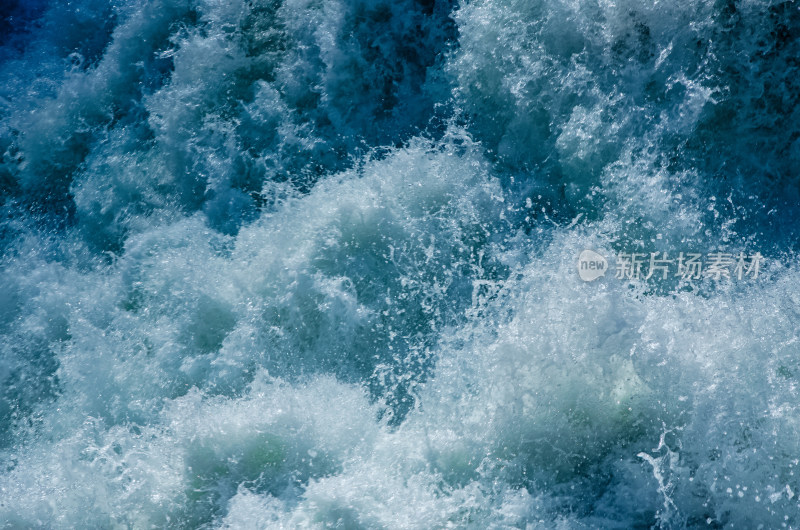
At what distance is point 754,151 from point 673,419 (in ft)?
5.37

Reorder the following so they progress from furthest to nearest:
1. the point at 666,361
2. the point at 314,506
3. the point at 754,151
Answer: the point at 754,151, the point at 666,361, the point at 314,506

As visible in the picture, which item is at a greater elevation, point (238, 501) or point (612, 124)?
point (612, 124)

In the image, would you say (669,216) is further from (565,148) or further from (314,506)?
(314,506)

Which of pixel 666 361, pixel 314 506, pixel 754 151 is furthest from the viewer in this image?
pixel 754 151

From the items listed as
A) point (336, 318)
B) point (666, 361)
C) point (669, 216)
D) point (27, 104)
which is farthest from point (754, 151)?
point (27, 104)

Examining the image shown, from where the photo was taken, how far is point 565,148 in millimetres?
3637

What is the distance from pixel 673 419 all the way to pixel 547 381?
2.32ft

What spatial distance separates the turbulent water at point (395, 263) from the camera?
3266mm

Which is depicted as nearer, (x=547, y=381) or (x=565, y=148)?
(x=547, y=381)

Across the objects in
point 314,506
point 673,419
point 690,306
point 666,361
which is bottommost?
point 314,506

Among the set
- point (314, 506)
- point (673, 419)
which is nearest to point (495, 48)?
point (673, 419)

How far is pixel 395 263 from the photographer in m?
3.53

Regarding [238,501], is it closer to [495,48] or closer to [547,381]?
[547,381]

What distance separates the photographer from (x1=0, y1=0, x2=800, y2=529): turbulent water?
3.27 meters
